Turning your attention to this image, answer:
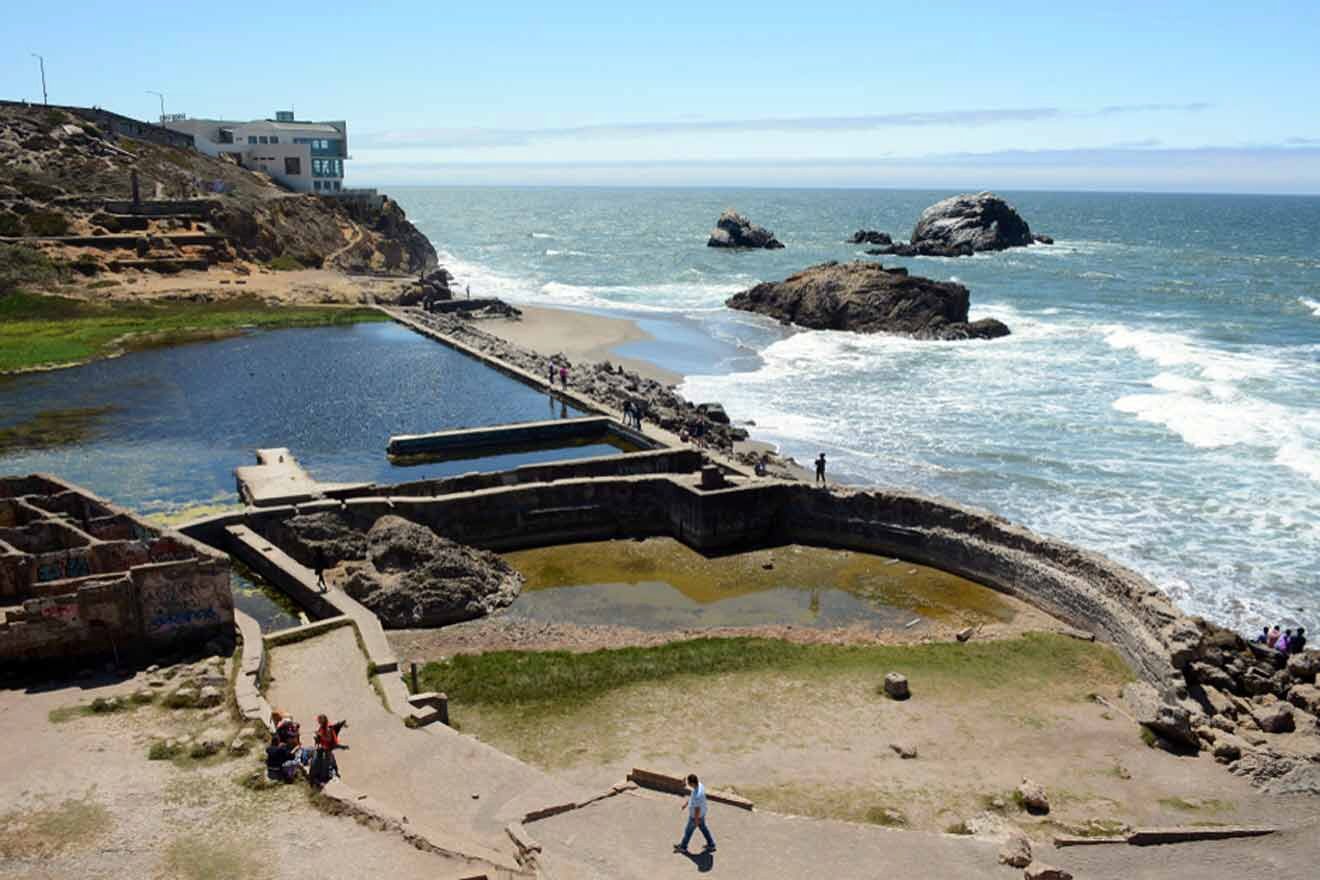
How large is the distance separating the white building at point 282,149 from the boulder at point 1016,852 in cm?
8998

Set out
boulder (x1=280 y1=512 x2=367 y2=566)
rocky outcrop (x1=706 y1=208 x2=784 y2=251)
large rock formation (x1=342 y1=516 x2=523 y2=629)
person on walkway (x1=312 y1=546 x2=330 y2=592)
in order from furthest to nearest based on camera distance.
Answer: rocky outcrop (x1=706 y1=208 x2=784 y2=251) → boulder (x1=280 y1=512 x2=367 y2=566) → large rock formation (x1=342 y1=516 x2=523 y2=629) → person on walkway (x1=312 y1=546 x2=330 y2=592)

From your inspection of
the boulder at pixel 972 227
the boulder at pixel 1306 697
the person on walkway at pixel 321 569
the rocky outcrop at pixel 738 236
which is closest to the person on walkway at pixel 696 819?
the person on walkway at pixel 321 569

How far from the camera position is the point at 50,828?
12.7 metres

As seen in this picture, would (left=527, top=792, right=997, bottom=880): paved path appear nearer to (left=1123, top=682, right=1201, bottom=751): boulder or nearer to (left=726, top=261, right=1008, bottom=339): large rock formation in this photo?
(left=1123, top=682, right=1201, bottom=751): boulder

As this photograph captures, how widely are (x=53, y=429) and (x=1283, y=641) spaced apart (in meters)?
34.4

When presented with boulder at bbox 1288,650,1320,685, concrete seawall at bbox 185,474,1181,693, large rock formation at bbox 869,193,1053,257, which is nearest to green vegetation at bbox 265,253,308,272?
concrete seawall at bbox 185,474,1181,693

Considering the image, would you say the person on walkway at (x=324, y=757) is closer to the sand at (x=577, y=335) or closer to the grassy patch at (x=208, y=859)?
the grassy patch at (x=208, y=859)

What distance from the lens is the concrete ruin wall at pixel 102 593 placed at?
1678 cm

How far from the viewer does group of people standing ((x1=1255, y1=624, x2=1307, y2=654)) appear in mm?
21422

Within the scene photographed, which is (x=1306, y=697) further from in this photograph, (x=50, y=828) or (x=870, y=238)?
(x=870, y=238)

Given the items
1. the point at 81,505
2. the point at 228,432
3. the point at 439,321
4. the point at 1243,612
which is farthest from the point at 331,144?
the point at 1243,612

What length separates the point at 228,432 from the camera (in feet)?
115

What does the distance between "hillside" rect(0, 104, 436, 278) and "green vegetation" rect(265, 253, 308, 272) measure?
0.25 ft

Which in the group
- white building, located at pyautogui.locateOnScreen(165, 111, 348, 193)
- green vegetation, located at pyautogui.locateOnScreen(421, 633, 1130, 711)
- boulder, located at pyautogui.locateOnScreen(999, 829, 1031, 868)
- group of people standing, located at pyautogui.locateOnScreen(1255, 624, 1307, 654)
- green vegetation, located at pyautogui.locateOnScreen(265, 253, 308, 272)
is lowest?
green vegetation, located at pyautogui.locateOnScreen(421, 633, 1130, 711)
